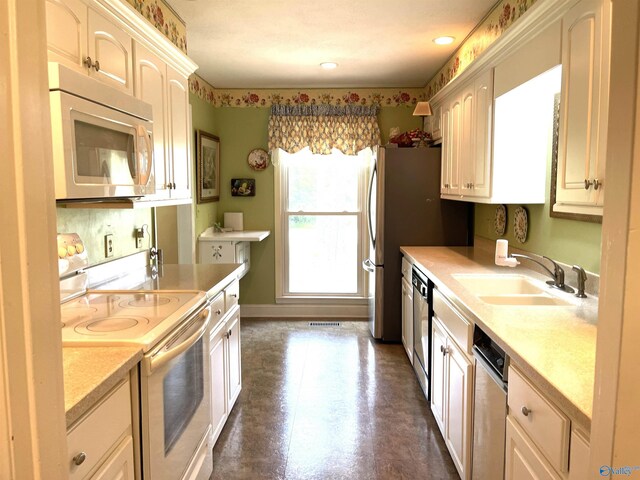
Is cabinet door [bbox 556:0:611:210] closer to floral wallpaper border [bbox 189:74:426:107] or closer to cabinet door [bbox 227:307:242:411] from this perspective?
cabinet door [bbox 227:307:242:411]

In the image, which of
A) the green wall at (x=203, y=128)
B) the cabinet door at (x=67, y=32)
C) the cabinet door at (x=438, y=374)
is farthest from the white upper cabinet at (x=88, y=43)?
the green wall at (x=203, y=128)

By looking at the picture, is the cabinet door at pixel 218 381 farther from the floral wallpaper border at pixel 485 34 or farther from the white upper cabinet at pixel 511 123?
the floral wallpaper border at pixel 485 34

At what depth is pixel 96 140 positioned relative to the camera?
1676mm

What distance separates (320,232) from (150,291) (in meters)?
3.09

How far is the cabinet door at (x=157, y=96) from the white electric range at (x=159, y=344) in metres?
0.56

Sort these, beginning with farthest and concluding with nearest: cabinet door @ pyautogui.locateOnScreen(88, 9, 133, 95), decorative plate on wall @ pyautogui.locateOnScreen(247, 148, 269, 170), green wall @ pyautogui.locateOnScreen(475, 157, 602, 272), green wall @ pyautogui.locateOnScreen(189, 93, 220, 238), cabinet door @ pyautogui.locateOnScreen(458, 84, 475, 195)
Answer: decorative plate on wall @ pyautogui.locateOnScreen(247, 148, 269, 170) → green wall @ pyautogui.locateOnScreen(189, 93, 220, 238) → cabinet door @ pyautogui.locateOnScreen(458, 84, 475, 195) → green wall @ pyautogui.locateOnScreen(475, 157, 602, 272) → cabinet door @ pyautogui.locateOnScreen(88, 9, 133, 95)

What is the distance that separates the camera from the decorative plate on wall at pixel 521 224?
2.96m

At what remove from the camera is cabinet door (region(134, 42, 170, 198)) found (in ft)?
7.47

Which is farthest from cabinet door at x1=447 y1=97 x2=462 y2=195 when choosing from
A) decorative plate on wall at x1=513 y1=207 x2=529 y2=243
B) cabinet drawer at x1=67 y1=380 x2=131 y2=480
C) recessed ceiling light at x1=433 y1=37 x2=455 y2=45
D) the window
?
cabinet drawer at x1=67 y1=380 x2=131 y2=480

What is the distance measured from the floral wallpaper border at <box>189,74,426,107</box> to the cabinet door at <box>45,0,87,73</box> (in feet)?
10.6

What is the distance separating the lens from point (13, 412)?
59 centimetres

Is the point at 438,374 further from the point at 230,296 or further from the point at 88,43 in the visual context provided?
the point at 88,43

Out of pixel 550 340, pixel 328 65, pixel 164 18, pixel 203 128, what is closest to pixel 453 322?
pixel 550 340

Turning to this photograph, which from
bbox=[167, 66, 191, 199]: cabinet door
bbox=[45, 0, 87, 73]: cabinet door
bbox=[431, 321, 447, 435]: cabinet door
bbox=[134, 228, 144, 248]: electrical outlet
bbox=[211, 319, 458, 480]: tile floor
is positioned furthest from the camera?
bbox=[134, 228, 144, 248]: electrical outlet
